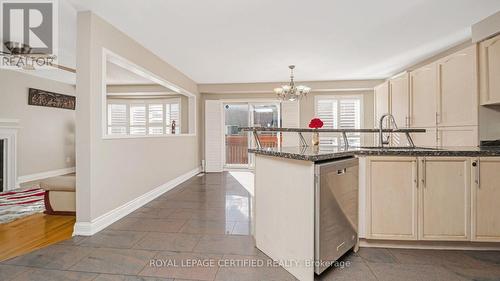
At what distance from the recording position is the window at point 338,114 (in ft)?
20.7

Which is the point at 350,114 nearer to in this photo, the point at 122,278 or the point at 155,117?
the point at 155,117

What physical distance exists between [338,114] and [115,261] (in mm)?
5944

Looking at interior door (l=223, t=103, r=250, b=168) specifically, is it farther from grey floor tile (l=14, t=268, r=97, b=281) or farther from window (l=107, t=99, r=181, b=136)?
grey floor tile (l=14, t=268, r=97, b=281)

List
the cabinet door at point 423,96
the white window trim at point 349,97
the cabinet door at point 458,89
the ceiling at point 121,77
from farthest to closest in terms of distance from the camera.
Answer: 1. the white window trim at point 349,97
2. the ceiling at point 121,77
3. the cabinet door at point 423,96
4. the cabinet door at point 458,89

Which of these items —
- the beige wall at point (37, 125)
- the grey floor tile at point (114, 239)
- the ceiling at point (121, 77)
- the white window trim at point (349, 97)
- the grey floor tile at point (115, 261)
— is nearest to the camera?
the grey floor tile at point (115, 261)

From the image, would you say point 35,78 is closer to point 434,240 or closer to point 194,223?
point 194,223

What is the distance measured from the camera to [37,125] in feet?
17.4

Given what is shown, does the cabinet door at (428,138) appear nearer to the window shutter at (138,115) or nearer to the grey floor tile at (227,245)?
the grey floor tile at (227,245)

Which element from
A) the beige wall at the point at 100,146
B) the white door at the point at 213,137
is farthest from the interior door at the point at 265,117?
the beige wall at the point at 100,146

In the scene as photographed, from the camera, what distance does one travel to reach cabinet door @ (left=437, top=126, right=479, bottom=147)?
2.87 meters

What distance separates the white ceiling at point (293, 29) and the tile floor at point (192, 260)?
2.54 metres

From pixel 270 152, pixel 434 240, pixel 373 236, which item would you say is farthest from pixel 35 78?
pixel 434 240

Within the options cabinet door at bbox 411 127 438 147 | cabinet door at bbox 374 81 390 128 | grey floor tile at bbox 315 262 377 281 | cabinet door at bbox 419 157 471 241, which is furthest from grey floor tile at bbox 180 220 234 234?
cabinet door at bbox 374 81 390 128

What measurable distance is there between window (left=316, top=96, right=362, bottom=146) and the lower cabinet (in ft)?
14.0
